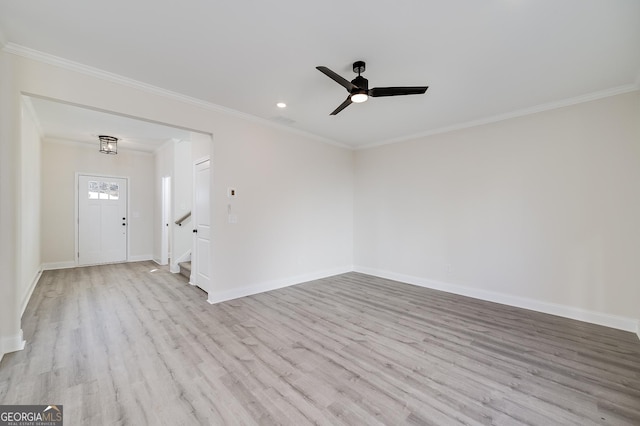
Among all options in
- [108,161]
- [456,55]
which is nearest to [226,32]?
[456,55]

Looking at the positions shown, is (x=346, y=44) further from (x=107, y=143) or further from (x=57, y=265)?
(x=57, y=265)

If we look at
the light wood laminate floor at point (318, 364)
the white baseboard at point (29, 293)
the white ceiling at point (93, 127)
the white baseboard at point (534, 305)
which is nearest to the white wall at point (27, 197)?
the white baseboard at point (29, 293)

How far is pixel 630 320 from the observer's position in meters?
3.04

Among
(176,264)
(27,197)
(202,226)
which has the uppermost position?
(27,197)

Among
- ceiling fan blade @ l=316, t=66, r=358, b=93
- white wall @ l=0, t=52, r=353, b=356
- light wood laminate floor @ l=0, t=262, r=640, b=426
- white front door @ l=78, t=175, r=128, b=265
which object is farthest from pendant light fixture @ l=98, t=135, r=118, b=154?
ceiling fan blade @ l=316, t=66, r=358, b=93

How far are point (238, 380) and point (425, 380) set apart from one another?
152 cm

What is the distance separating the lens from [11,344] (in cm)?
247

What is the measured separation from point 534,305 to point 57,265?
30.2ft

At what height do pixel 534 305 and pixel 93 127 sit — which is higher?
pixel 93 127

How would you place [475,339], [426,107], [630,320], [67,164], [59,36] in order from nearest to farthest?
[59,36], [475,339], [630,320], [426,107], [67,164]

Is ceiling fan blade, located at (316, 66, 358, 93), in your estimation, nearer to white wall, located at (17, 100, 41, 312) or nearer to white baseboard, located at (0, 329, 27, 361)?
white baseboard, located at (0, 329, 27, 361)

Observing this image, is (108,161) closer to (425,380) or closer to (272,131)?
(272,131)

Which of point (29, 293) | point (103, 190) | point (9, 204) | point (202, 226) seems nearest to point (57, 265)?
point (103, 190)

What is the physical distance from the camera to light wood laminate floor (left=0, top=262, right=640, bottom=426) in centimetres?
180
